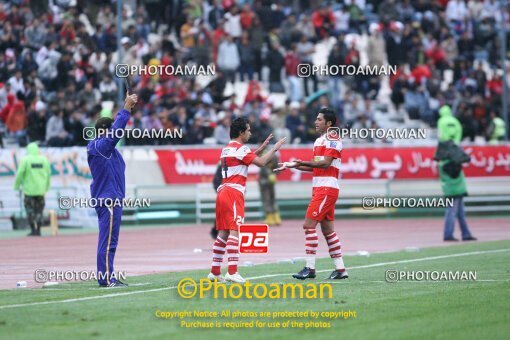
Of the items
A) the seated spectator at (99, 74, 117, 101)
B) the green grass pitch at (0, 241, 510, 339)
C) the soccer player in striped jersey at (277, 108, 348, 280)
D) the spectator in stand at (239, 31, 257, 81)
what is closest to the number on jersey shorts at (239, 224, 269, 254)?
the green grass pitch at (0, 241, 510, 339)

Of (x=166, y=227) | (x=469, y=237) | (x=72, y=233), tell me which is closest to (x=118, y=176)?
(x=469, y=237)

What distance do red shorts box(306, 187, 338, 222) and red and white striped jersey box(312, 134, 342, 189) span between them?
3.3 inches

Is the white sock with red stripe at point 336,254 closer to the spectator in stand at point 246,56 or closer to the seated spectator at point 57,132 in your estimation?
the seated spectator at point 57,132

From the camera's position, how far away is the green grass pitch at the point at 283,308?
38.0 feet

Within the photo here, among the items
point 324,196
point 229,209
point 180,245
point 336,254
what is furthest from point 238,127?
point 180,245

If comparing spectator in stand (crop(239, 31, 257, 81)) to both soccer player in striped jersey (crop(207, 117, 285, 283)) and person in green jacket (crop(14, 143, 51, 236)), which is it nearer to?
person in green jacket (crop(14, 143, 51, 236))

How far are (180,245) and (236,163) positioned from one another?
1051 cm

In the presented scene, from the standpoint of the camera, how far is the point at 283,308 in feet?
43.8

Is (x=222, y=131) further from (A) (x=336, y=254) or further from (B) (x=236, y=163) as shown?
(B) (x=236, y=163)

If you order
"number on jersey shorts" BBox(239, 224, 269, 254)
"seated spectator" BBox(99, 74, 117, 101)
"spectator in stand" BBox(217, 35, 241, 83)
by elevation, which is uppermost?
"spectator in stand" BBox(217, 35, 241, 83)

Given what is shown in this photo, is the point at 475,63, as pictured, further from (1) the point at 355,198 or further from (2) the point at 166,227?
(2) the point at 166,227

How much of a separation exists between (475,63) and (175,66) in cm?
1165

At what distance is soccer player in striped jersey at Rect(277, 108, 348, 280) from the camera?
1661cm

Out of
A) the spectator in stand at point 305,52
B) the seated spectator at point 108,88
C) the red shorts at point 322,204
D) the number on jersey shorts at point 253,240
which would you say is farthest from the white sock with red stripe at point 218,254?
the spectator in stand at point 305,52
